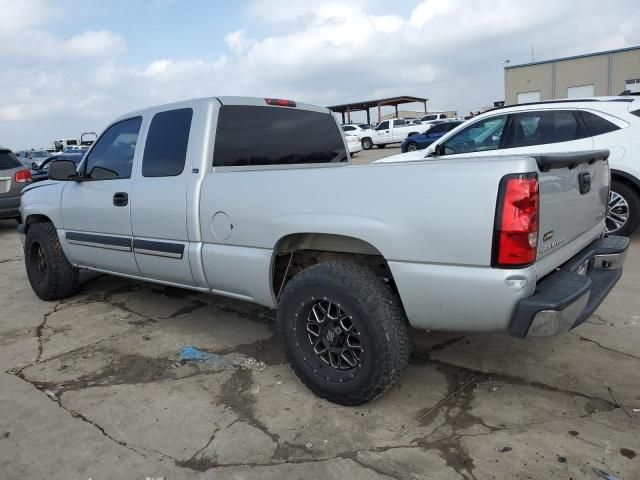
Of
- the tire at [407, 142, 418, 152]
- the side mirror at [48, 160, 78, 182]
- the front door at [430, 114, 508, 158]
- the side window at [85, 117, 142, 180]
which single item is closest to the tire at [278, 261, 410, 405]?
the side window at [85, 117, 142, 180]

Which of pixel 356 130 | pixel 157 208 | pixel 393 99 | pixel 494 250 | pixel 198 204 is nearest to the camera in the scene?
pixel 494 250

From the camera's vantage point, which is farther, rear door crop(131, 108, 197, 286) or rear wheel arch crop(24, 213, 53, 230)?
rear wheel arch crop(24, 213, 53, 230)

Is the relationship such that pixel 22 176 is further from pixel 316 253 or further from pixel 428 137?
pixel 428 137

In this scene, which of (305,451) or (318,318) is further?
(318,318)

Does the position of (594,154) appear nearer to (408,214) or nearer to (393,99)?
(408,214)

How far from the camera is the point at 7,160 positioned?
9.90 m

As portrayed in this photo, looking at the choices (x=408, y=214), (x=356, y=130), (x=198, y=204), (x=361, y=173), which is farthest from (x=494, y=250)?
(x=356, y=130)

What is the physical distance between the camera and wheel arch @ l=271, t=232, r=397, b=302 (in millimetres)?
2982

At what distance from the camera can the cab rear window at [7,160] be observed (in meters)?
9.76

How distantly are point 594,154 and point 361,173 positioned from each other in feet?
4.97

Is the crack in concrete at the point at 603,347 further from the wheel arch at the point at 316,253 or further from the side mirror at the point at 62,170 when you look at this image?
the side mirror at the point at 62,170

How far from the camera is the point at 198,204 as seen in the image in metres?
→ 3.55

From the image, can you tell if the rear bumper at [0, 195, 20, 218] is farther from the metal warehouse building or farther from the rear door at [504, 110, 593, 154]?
the metal warehouse building

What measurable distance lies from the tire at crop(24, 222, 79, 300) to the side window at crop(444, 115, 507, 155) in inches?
197
